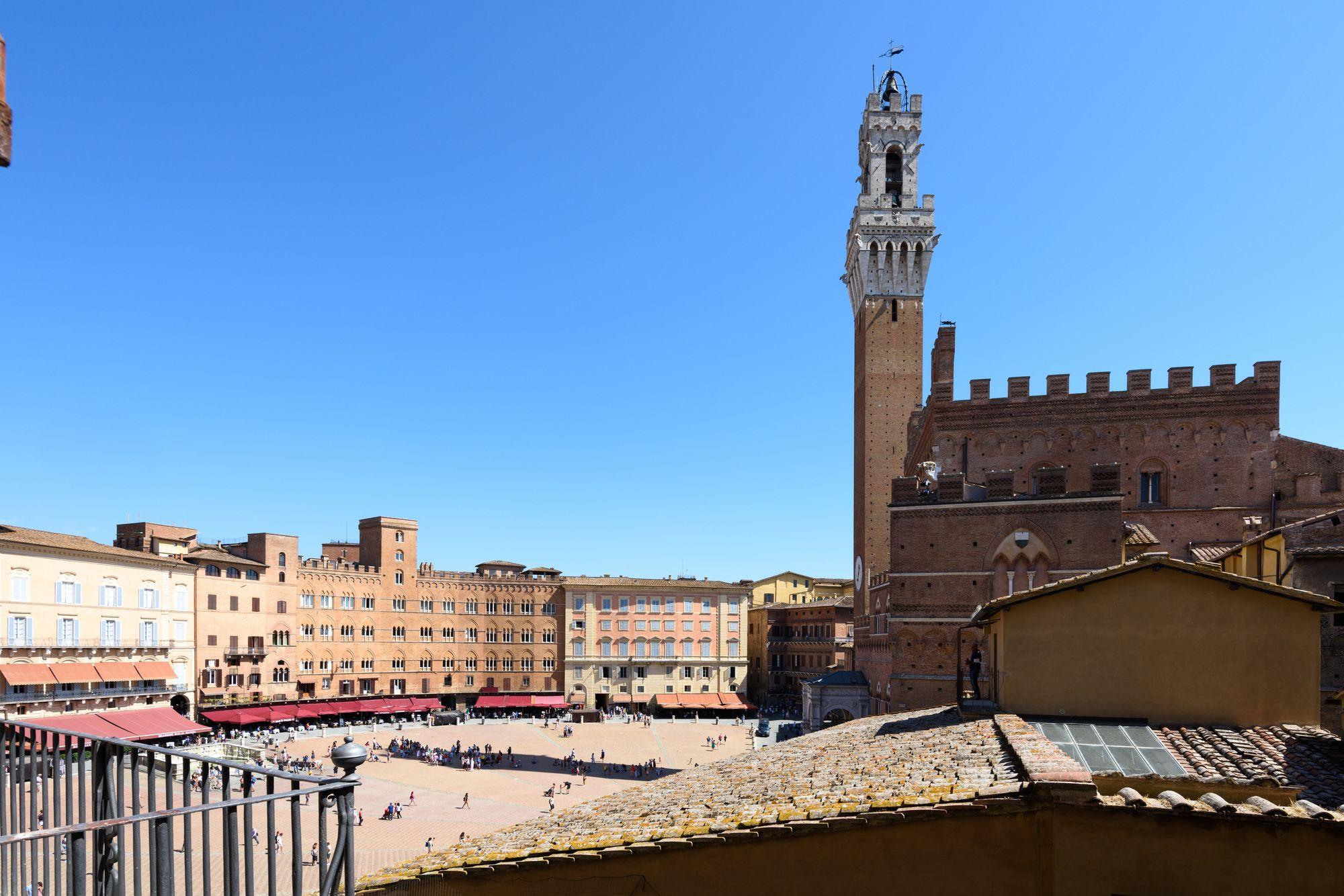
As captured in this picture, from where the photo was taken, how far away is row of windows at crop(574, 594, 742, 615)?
250ft

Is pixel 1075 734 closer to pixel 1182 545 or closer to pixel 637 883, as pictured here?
pixel 637 883

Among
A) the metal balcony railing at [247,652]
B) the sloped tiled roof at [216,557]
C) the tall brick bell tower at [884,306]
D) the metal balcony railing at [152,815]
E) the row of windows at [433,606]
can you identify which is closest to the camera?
the metal balcony railing at [152,815]

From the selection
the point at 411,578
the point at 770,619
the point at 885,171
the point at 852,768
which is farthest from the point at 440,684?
the point at 852,768

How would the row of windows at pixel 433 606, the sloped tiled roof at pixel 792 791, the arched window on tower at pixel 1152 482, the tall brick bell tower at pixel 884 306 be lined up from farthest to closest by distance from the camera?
the row of windows at pixel 433 606 < the tall brick bell tower at pixel 884 306 < the arched window on tower at pixel 1152 482 < the sloped tiled roof at pixel 792 791

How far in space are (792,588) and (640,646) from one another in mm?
30566

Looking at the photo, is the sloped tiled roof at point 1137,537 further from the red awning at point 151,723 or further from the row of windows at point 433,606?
the row of windows at point 433,606

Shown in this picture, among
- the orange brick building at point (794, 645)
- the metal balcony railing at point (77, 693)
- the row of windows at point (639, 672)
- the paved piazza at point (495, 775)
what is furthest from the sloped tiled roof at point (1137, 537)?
the row of windows at point (639, 672)

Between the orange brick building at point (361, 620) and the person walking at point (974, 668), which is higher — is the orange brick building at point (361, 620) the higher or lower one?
the lower one

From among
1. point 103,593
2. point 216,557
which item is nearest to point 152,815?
point 103,593

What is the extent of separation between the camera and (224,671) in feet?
195

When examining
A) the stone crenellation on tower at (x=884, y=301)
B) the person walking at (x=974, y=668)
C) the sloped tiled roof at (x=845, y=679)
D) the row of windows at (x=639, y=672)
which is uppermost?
the stone crenellation on tower at (x=884, y=301)

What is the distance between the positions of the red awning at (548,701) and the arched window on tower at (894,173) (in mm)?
46483

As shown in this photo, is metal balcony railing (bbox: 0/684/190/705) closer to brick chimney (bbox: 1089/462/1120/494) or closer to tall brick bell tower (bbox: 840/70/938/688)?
tall brick bell tower (bbox: 840/70/938/688)

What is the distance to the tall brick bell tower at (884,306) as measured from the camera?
50.7m
